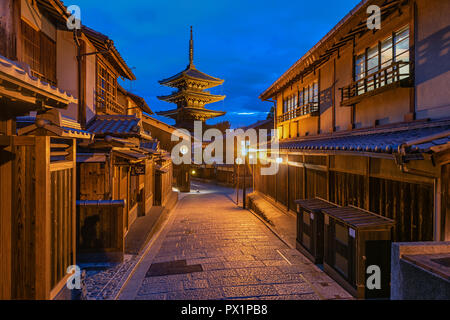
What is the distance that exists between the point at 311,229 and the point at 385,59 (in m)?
6.23

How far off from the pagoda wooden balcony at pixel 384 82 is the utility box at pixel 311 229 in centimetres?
391

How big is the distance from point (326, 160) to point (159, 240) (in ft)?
25.6

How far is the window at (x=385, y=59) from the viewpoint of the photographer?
740 cm

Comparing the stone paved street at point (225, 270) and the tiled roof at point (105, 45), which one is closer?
the stone paved street at point (225, 270)

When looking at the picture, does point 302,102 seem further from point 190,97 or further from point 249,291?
point 190,97

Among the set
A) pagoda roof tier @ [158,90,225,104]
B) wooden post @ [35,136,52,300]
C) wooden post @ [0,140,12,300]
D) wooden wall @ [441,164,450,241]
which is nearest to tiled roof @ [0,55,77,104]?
wooden post @ [35,136,52,300]

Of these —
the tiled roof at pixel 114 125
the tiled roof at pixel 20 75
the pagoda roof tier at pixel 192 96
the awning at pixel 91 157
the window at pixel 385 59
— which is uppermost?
the pagoda roof tier at pixel 192 96

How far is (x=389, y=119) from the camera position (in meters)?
7.88

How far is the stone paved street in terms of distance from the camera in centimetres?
610

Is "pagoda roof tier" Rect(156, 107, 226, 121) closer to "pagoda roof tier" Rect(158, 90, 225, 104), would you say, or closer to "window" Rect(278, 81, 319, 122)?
"pagoda roof tier" Rect(158, 90, 225, 104)

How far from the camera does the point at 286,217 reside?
44.4 ft

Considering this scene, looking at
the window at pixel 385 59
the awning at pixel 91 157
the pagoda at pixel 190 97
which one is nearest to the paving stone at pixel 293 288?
the window at pixel 385 59

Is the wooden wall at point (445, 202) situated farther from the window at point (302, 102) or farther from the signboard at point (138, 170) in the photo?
the signboard at point (138, 170)
